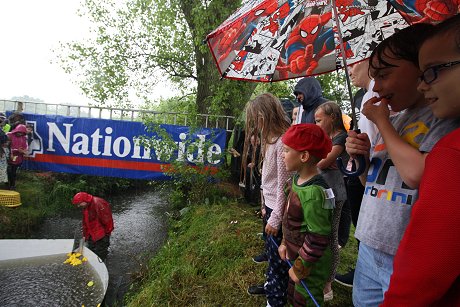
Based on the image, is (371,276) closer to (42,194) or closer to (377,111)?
(377,111)

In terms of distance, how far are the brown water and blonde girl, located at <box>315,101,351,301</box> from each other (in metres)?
2.83

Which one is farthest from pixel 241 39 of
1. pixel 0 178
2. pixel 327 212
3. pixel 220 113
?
pixel 0 178

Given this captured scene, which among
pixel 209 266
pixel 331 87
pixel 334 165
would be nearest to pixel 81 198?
pixel 209 266

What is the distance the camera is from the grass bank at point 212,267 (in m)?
2.83

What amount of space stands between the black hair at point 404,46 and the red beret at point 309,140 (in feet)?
2.08

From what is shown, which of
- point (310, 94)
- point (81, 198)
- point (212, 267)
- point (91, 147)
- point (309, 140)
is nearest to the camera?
point (309, 140)

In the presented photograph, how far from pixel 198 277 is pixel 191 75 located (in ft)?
25.7

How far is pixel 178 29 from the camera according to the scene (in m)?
9.52

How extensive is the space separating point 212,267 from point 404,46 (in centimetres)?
304

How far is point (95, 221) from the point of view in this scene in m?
4.58

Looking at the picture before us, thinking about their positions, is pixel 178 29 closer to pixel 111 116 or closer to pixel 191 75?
pixel 191 75

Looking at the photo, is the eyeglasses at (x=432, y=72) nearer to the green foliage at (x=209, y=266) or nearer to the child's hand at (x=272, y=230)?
the child's hand at (x=272, y=230)

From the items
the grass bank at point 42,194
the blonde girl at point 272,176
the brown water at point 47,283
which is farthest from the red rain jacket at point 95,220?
the blonde girl at point 272,176

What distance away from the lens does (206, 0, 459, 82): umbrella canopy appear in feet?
5.69
